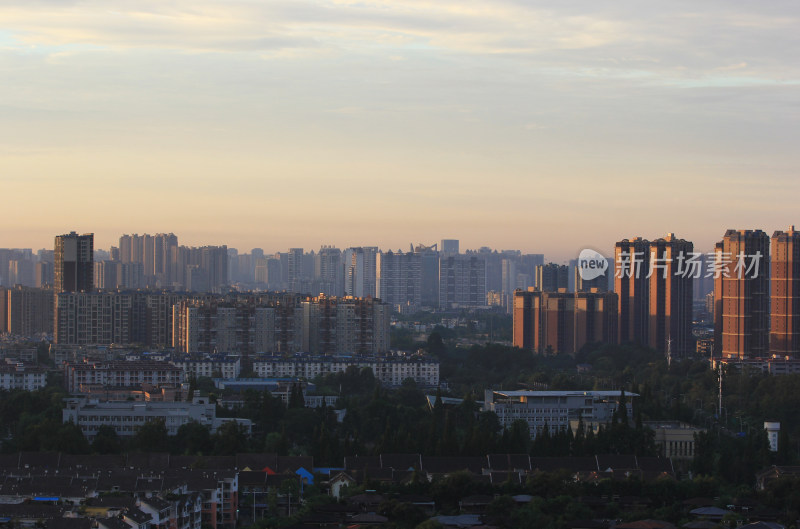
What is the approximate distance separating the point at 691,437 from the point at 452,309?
1573 inches

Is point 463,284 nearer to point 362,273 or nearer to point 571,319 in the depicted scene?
point 362,273

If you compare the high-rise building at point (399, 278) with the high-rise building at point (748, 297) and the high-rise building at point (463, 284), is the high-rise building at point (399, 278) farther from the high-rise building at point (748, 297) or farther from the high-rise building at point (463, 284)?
the high-rise building at point (748, 297)

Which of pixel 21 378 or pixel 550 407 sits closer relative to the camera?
pixel 550 407

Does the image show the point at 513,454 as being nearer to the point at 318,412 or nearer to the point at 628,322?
the point at 318,412

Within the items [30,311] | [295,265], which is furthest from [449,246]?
[30,311]

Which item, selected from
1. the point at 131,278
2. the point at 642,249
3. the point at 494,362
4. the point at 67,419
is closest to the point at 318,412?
the point at 67,419

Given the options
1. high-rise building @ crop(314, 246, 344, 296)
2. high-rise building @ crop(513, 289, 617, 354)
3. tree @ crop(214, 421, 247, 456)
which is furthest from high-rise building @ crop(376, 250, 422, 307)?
tree @ crop(214, 421, 247, 456)

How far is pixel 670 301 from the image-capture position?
34312 millimetres

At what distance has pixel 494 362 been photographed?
30.0 m

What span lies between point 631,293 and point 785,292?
20.5ft

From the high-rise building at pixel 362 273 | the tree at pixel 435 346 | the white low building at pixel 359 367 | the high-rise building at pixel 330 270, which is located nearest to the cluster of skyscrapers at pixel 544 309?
the tree at pixel 435 346

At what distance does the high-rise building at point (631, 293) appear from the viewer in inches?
1372

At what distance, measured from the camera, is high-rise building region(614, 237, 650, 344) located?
34.8 meters

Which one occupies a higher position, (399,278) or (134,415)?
(399,278)
